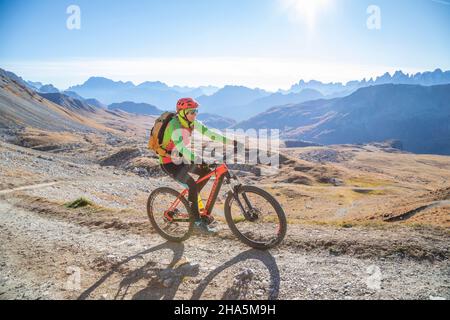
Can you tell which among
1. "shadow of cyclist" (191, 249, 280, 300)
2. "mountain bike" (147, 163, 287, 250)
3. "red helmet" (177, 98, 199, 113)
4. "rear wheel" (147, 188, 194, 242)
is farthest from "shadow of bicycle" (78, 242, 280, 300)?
"red helmet" (177, 98, 199, 113)

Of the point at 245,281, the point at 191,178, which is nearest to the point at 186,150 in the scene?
the point at 191,178

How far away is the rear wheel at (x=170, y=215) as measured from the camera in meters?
10.4

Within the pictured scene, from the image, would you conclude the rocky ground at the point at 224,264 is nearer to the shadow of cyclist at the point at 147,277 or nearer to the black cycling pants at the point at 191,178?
the shadow of cyclist at the point at 147,277

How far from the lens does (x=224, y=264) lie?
873 cm

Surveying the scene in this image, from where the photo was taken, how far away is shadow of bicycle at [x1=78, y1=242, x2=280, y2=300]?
743cm

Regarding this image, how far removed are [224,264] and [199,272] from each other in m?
0.72

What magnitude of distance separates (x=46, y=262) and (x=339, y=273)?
785cm

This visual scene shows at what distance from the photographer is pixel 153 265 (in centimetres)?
892

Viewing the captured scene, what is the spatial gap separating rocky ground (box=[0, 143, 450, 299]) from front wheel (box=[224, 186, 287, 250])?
0.33 m

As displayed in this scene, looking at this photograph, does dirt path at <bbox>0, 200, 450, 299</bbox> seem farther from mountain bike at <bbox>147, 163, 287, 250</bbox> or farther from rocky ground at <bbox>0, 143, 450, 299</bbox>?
mountain bike at <bbox>147, 163, 287, 250</bbox>

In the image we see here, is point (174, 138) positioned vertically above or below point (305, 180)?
above

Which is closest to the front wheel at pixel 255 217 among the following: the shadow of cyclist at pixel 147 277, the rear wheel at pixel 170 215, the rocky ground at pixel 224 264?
the rocky ground at pixel 224 264
